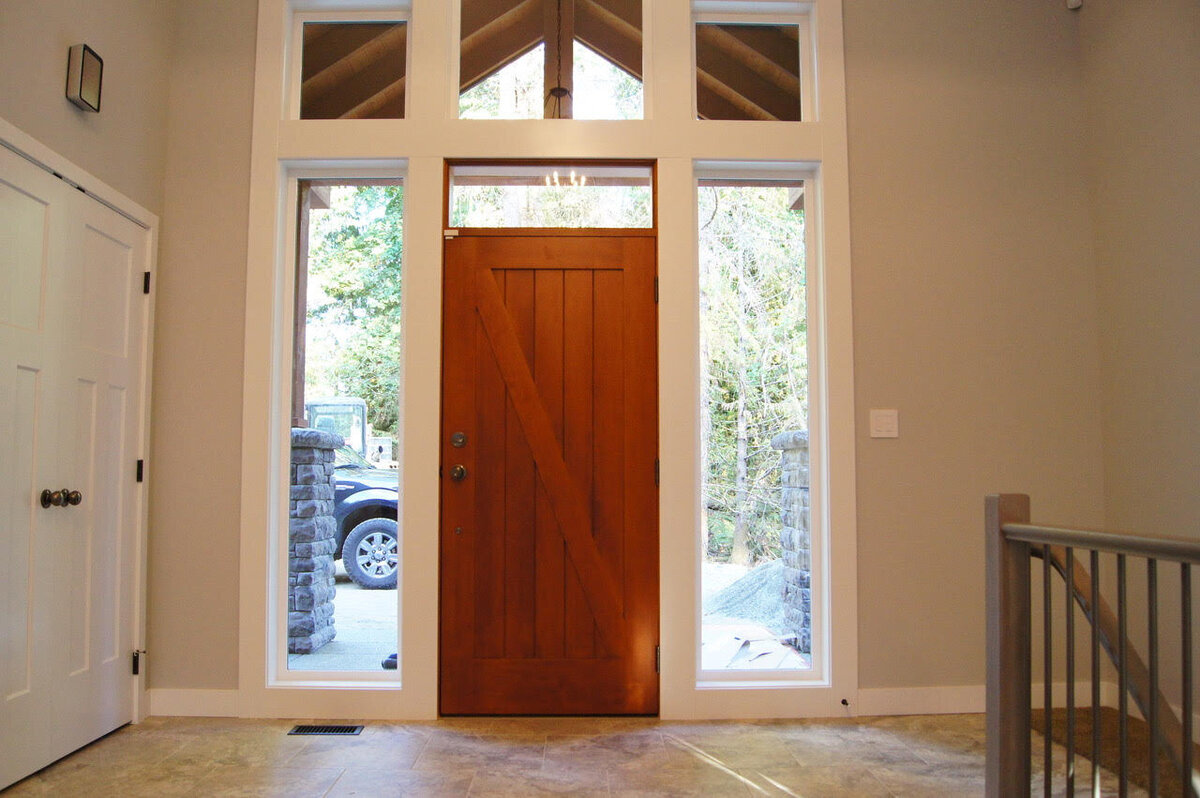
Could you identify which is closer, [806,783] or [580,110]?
[806,783]

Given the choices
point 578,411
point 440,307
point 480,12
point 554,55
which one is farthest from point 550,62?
point 578,411

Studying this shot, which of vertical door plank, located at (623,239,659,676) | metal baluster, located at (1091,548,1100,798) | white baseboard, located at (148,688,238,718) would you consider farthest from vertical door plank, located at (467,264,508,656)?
metal baluster, located at (1091,548,1100,798)

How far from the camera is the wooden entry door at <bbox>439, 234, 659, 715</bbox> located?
10.6 feet

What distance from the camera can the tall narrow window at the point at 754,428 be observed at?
3.36 meters

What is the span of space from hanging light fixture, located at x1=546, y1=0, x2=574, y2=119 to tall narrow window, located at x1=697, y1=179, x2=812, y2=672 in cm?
70

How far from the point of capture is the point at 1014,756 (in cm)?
181

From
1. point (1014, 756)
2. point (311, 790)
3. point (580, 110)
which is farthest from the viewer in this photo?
point (580, 110)

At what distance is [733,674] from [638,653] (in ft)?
1.35

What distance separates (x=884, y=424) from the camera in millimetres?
3330

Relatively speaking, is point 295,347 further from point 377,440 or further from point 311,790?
point 311,790

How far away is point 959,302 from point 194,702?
137 inches

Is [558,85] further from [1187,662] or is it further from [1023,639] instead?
[1187,662]

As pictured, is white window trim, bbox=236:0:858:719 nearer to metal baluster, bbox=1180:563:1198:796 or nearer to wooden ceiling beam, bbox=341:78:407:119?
wooden ceiling beam, bbox=341:78:407:119

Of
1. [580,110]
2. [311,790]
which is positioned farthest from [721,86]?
[311,790]
